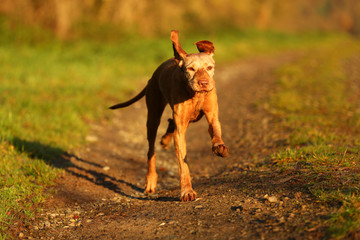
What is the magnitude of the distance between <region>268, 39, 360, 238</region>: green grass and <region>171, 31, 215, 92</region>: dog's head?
4.25ft

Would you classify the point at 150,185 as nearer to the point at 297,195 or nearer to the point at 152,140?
the point at 152,140

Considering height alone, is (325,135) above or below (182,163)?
below

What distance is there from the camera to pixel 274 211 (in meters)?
3.28

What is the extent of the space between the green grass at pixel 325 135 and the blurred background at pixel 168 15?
8.02 meters

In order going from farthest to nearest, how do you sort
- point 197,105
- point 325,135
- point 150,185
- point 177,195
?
1. point 325,135
2. point 150,185
3. point 177,195
4. point 197,105

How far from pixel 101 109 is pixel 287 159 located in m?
4.61

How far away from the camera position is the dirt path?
3166mm

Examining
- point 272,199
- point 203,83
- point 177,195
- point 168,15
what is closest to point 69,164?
point 177,195

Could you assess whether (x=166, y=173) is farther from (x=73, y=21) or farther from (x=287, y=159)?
(x=73, y=21)

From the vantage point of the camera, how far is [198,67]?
368cm

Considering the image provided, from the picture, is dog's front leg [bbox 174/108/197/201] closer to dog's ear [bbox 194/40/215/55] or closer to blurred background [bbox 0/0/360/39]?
dog's ear [bbox 194/40/215/55]

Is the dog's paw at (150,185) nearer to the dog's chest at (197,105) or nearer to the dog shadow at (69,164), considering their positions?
the dog shadow at (69,164)

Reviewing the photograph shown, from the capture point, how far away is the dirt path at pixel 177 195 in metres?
3.17

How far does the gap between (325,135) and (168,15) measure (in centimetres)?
1760
